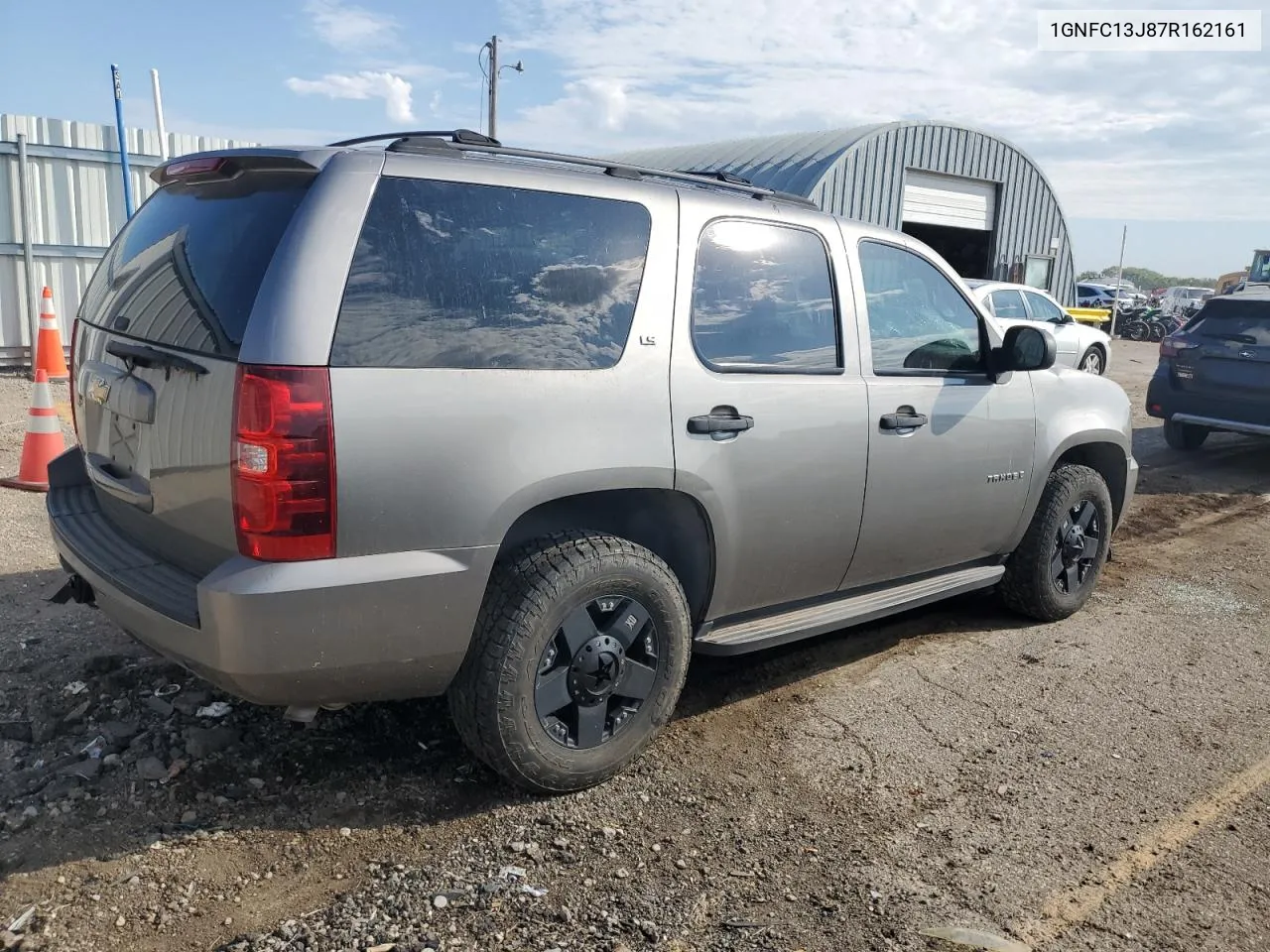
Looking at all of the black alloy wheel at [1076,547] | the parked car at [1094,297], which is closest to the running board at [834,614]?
the black alloy wheel at [1076,547]

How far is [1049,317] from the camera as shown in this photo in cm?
1512

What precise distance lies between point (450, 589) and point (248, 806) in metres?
1.00

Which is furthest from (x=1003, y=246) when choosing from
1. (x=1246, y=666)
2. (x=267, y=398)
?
(x=267, y=398)

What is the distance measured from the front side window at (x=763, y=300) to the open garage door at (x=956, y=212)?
630 inches

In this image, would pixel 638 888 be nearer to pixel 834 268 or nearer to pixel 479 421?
pixel 479 421

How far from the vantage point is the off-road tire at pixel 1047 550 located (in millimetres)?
4793

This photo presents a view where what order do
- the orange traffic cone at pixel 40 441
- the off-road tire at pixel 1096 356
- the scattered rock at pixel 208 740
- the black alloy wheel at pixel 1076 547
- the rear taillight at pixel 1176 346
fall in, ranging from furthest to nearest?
the off-road tire at pixel 1096 356 → the rear taillight at pixel 1176 346 → the orange traffic cone at pixel 40 441 → the black alloy wheel at pixel 1076 547 → the scattered rock at pixel 208 740

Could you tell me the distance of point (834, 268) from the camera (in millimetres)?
3881

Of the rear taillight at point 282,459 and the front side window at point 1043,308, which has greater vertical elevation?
the front side window at point 1043,308

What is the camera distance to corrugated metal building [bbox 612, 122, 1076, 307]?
60.0ft

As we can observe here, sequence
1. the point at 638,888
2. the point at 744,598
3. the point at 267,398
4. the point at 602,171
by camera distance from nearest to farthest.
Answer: the point at 267,398, the point at 638,888, the point at 602,171, the point at 744,598

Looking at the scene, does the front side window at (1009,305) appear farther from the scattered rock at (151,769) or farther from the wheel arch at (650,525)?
the scattered rock at (151,769)

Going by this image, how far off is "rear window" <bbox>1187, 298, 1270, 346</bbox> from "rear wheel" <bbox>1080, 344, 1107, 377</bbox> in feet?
21.7

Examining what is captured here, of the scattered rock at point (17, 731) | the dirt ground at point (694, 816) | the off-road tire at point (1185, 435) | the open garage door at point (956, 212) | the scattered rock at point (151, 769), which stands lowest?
the dirt ground at point (694, 816)
